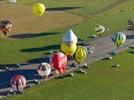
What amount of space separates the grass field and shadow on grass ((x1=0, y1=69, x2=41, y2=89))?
4.43 metres

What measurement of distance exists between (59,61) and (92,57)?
13.2 metres

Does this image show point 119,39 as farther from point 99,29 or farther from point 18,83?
point 18,83

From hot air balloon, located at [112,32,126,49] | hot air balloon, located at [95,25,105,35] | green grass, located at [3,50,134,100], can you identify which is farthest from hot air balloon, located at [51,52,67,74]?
hot air balloon, located at [95,25,105,35]

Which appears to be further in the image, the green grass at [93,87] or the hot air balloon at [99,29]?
the hot air balloon at [99,29]

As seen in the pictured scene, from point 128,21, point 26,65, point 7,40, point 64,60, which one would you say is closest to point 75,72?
point 64,60

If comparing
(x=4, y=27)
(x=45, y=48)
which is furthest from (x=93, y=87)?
(x=4, y=27)

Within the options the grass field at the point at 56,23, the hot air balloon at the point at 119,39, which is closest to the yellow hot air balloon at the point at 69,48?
the grass field at the point at 56,23

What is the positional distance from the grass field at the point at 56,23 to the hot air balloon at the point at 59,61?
10.7m

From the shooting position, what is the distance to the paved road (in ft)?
230

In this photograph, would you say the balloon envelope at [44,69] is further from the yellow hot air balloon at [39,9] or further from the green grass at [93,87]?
the yellow hot air balloon at [39,9]

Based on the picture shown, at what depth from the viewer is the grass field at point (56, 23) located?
84125 mm

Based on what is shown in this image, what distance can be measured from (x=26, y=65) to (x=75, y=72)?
9151 millimetres

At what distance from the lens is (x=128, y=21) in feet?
334

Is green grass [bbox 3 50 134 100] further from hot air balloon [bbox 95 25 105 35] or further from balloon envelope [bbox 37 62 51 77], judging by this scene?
hot air balloon [bbox 95 25 105 35]
